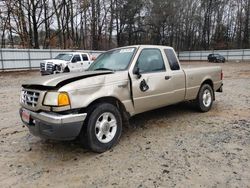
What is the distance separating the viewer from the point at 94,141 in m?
3.89

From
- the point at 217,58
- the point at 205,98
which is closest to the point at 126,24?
the point at 217,58

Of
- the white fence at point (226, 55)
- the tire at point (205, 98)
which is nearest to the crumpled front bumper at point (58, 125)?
the tire at point (205, 98)

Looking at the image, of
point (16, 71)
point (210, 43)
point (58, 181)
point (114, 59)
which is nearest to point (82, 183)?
point (58, 181)

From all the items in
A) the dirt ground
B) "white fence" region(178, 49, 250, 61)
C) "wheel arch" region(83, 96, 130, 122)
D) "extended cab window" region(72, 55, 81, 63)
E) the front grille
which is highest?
"white fence" region(178, 49, 250, 61)

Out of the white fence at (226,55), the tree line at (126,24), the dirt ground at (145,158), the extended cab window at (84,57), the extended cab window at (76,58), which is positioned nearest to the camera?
the dirt ground at (145,158)

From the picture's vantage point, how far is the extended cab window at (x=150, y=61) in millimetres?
4777

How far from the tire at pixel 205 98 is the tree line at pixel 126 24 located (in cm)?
2858

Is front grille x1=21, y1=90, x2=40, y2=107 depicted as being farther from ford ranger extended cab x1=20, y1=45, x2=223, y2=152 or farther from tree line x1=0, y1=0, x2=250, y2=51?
tree line x1=0, y1=0, x2=250, y2=51

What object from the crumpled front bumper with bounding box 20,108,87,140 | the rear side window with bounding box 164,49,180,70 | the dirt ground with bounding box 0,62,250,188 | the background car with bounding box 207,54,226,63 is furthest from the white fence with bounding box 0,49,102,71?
the background car with bounding box 207,54,226,63

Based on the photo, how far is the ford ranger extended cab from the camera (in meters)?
3.60

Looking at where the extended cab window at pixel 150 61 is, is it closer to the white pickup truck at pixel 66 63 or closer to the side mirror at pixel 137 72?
the side mirror at pixel 137 72

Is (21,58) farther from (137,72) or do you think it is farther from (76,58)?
(137,72)

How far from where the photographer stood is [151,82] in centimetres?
479

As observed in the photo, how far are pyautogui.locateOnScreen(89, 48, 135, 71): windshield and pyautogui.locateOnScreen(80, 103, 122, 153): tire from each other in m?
0.95
